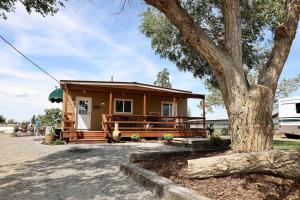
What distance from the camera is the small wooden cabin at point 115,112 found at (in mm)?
15508

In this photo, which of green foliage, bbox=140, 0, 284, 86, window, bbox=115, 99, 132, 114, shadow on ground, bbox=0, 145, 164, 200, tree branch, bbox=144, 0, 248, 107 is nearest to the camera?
shadow on ground, bbox=0, 145, 164, 200

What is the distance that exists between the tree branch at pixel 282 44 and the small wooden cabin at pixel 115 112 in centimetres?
1013

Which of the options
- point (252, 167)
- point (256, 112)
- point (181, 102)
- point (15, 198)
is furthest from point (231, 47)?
point (181, 102)

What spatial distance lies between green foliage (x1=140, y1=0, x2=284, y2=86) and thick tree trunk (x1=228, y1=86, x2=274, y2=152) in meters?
2.18

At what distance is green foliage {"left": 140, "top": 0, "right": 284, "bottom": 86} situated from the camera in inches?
459

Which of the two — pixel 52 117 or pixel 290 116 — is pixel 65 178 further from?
pixel 52 117

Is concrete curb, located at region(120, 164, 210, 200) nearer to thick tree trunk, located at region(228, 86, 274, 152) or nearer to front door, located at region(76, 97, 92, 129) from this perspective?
thick tree trunk, located at region(228, 86, 274, 152)

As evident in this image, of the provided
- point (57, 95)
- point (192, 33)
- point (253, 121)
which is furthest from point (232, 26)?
point (57, 95)

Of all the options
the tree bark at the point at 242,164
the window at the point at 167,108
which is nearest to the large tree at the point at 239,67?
the tree bark at the point at 242,164

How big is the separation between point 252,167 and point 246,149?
2.94 feet

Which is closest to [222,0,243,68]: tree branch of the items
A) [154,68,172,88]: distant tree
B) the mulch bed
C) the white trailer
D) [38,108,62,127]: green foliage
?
the mulch bed

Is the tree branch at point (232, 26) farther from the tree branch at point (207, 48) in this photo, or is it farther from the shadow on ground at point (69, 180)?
the shadow on ground at point (69, 180)

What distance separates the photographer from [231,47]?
618 cm

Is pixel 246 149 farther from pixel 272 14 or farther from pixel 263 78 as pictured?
pixel 272 14
